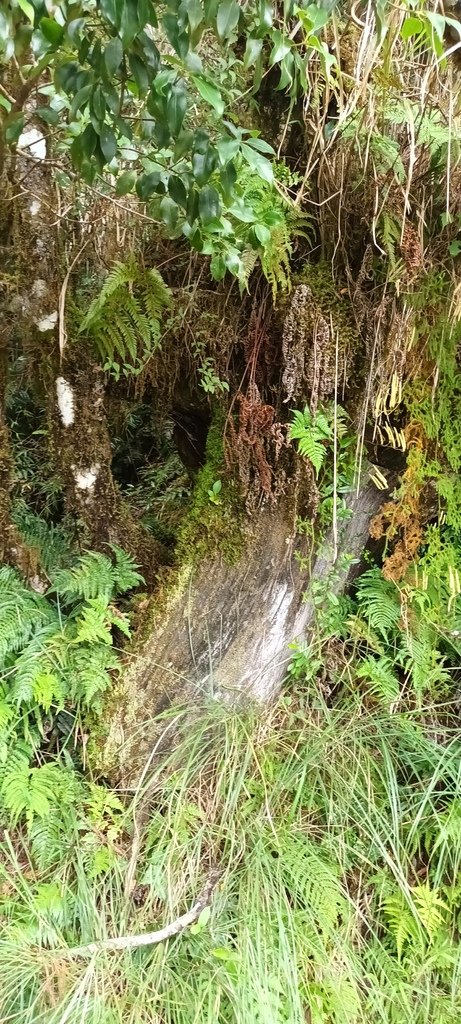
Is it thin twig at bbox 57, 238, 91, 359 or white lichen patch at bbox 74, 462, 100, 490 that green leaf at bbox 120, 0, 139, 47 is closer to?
thin twig at bbox 57, 238, 91, 359

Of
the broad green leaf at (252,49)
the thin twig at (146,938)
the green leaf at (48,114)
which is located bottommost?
the thin twig at (146,938)

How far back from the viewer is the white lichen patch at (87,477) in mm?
2254

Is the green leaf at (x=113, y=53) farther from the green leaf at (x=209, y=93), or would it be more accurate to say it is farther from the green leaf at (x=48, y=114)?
the green leaf at (x=48, y=114)

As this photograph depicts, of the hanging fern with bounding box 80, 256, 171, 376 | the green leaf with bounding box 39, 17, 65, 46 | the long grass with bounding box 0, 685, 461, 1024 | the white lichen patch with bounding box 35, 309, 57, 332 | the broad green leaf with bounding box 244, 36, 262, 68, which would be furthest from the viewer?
the white lichen patch with bounding box 35, 309, 57, 332

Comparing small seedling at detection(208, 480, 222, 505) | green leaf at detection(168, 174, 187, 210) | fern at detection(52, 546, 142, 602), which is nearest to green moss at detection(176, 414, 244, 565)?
small seedling at detection(208, 480, 222, 505)

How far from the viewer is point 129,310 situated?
1.98m

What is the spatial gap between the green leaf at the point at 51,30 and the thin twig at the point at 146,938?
2246 millimetres

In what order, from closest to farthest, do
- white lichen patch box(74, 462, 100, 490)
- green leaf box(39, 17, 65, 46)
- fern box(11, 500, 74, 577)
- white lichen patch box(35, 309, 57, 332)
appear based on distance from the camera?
1. green leaf box(39, 17, 65, 46)
2. white lichen patch box(35, 309, 57, 332)
3. white lichen patch box(74, 462, 100, 490)
4. fern box(11, 500, 74, 577)

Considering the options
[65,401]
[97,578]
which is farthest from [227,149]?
[97,578]

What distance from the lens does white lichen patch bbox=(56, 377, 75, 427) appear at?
7.06ft

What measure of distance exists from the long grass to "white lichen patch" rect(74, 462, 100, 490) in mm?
995

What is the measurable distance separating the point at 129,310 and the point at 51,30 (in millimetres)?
962

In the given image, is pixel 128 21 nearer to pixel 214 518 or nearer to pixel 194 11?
pixel 194 11

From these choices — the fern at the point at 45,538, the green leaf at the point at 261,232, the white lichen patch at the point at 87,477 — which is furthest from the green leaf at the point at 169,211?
the fern at the point at 45,538
